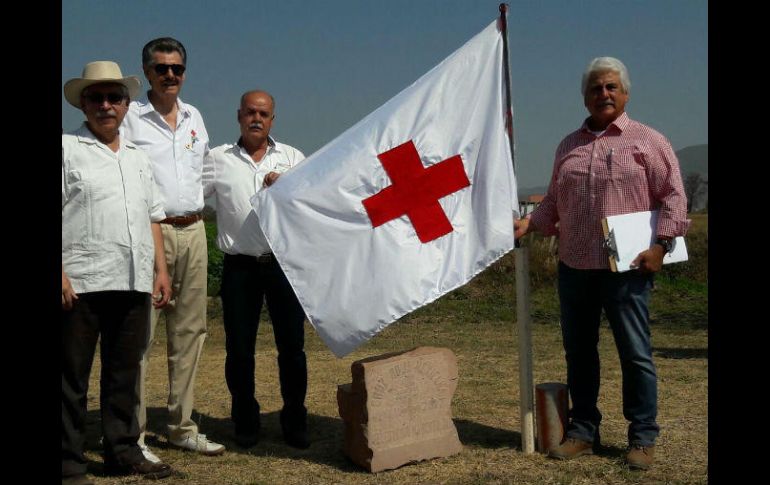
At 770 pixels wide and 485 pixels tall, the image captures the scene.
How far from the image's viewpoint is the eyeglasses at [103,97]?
14.2 feet

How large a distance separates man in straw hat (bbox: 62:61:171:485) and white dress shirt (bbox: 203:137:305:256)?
64cm

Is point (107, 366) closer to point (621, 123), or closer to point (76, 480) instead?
point (76, 480)

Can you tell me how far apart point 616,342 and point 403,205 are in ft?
4.43

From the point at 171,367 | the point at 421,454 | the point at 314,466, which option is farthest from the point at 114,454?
the point at 421,454

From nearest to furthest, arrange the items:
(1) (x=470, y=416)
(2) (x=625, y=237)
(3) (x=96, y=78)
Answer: (3) (x=96, y=78)
(2) (x=625, y=237)
(1) (x=470, y=416)

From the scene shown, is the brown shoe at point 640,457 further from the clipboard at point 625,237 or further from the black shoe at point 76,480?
the black shoe at point 76,480

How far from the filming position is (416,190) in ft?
15.7

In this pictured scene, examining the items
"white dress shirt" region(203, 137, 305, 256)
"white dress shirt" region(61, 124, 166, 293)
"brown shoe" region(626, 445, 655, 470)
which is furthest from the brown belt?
"brown shoe" region(626, 445, 655, 470)

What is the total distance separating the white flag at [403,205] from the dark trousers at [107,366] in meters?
0.89

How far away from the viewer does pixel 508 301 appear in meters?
13.6

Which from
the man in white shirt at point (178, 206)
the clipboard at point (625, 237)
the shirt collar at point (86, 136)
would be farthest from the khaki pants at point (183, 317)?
the clipboard at point (625, 237)

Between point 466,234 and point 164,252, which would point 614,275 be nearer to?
point 466,234

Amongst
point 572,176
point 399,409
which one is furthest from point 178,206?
point 572,176

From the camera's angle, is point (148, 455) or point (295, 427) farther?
point (295, 427)
